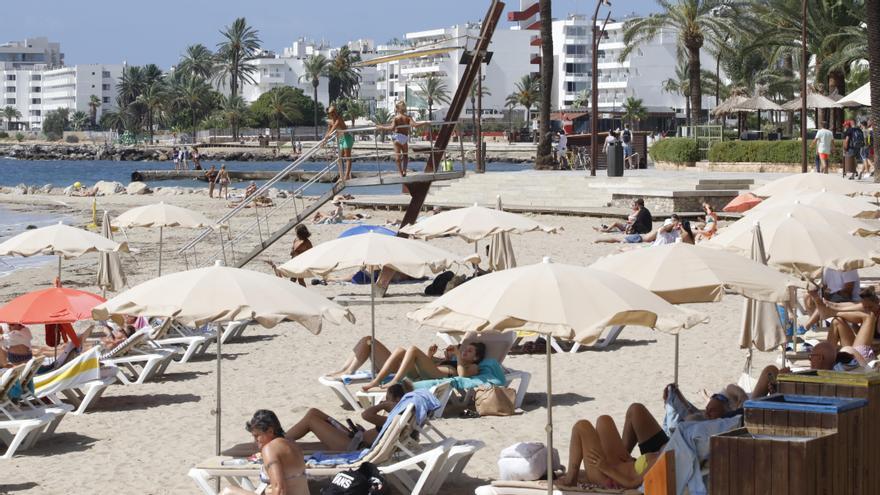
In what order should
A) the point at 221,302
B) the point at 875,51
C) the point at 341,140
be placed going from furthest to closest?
the point at 875,51
the point at 341,140
the point at 221,302

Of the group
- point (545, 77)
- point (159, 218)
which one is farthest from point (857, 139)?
point (159, 218)

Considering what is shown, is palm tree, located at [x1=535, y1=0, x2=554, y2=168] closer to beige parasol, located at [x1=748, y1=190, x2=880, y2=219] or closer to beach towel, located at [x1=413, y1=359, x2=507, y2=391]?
beige parasol, located at [x1=748, y1=190, x2=880, y2=219]

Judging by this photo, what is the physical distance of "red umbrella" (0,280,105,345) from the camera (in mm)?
12125

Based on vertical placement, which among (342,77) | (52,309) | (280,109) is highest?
(342,77)

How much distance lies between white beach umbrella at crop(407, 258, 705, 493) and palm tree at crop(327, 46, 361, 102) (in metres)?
154

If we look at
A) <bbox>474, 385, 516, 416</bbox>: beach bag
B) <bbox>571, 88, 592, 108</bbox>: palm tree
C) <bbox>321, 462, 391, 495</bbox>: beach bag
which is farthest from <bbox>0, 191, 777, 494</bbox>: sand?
<bbox>571, 88, 592, 108</bbox>: palm tree

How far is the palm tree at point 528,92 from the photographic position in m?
140

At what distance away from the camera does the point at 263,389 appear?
12.5 metres

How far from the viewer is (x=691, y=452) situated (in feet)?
22.8

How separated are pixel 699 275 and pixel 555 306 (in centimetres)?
183

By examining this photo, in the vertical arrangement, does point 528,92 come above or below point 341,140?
above

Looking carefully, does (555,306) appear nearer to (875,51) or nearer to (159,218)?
(159,218)

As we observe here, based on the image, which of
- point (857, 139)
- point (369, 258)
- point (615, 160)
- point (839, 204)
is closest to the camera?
point (369, 258)

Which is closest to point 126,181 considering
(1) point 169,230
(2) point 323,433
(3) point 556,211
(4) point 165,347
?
(1) point 169,230
